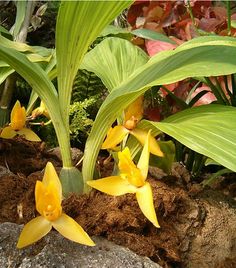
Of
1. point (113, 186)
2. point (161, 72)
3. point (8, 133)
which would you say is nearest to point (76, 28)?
point (161, 72)

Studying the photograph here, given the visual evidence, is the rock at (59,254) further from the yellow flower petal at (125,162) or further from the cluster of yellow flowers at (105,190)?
the yellow flower petal at (125,162)

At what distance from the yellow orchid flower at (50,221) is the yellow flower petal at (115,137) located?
19cm

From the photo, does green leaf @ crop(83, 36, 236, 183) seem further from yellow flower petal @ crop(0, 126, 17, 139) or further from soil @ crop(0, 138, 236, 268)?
yellow flower petal @ crop(0, 126, 17, 139)

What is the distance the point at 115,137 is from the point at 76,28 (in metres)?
0.25

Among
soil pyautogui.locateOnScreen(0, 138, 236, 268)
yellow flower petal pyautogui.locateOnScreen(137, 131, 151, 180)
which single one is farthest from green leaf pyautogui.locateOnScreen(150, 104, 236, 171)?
soil pyautogui.locateOnScreen(0, 138, 236, 268)

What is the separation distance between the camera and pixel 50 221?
92cm

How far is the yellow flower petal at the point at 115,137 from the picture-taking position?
1087 mm

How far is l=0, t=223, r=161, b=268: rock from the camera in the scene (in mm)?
862

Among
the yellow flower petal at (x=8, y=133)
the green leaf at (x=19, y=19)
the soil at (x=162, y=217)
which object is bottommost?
the soil at (x=162, y=217)

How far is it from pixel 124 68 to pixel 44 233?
52 centimetres

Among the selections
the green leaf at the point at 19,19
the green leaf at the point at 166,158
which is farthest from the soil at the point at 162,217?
the green leaf at the point at 19,19

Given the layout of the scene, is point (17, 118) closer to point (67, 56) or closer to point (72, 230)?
point (67, 56)

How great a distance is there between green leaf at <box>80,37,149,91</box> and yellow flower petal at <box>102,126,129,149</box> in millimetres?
140

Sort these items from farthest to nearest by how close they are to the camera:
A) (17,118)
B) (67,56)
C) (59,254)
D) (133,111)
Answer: (17,118), (133,111), (67,56), (59,254)
